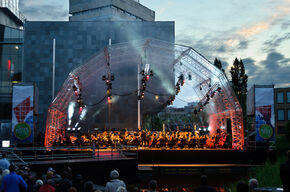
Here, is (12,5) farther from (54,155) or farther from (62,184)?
(62,184)

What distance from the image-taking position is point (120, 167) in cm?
1745

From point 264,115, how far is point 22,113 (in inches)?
604

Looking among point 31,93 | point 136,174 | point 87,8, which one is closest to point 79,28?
point 31,93

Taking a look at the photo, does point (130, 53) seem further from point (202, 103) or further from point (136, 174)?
point (136, 174)

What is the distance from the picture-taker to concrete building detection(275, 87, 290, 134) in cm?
5478

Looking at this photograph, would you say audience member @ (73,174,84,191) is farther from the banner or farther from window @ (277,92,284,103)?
window @ (277,92,284,103)

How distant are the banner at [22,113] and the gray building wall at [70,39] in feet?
49.7

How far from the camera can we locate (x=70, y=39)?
38312 millimetres

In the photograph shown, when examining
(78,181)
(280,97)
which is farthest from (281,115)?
(78,181)

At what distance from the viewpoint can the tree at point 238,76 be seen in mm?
56281

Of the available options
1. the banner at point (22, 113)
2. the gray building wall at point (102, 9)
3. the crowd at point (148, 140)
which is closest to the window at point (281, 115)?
the gray building wall at point (102, 9)

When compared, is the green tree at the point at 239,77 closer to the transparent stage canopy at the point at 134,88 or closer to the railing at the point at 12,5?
the transparent stage canopy at the point at 134,88

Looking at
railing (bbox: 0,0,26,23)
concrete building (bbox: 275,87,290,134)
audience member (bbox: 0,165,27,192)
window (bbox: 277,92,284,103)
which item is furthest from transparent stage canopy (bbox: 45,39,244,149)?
window (bbox: 277,92,284,103)

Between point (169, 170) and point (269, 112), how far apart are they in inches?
301
